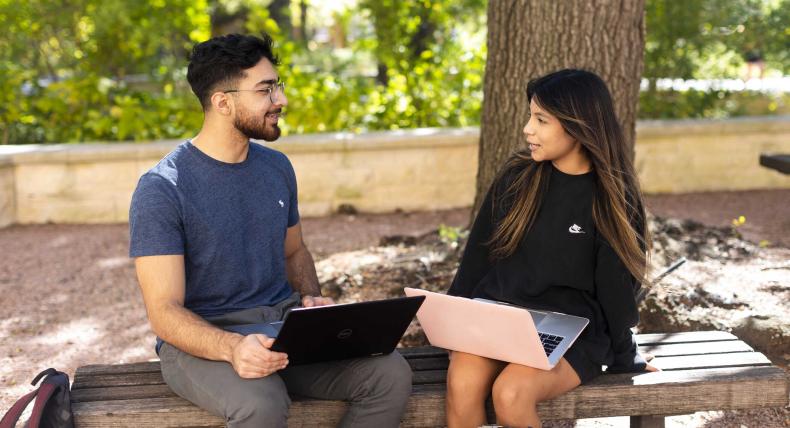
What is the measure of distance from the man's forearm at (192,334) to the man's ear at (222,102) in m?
0.70

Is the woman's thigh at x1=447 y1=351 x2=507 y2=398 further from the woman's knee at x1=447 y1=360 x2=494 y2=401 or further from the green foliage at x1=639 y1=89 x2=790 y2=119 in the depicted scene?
the green foliage at x1=639 y1=89 x2=790 y2=119

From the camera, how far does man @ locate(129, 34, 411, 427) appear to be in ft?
9.48

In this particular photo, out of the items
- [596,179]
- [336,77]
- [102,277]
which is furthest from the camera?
[336,77]

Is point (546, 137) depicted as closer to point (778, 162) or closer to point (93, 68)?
point (778, 162)

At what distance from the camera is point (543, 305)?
3.35m

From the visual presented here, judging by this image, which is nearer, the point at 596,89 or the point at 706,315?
the point at 596,89

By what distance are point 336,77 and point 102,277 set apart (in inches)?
143

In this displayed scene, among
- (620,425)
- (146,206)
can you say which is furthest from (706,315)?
(146,206)

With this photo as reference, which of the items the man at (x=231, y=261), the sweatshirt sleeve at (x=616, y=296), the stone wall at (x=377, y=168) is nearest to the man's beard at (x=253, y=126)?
the man at (x=231, y=261)

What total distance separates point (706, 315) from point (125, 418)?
2.89 metres

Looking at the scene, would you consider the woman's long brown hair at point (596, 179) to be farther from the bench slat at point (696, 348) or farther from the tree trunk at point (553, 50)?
the tree trunk at point (553, 50)

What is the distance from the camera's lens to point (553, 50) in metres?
5.10

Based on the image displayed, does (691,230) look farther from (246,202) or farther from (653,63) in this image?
(246,202)

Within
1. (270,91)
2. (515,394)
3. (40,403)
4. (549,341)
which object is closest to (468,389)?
(515,394)
